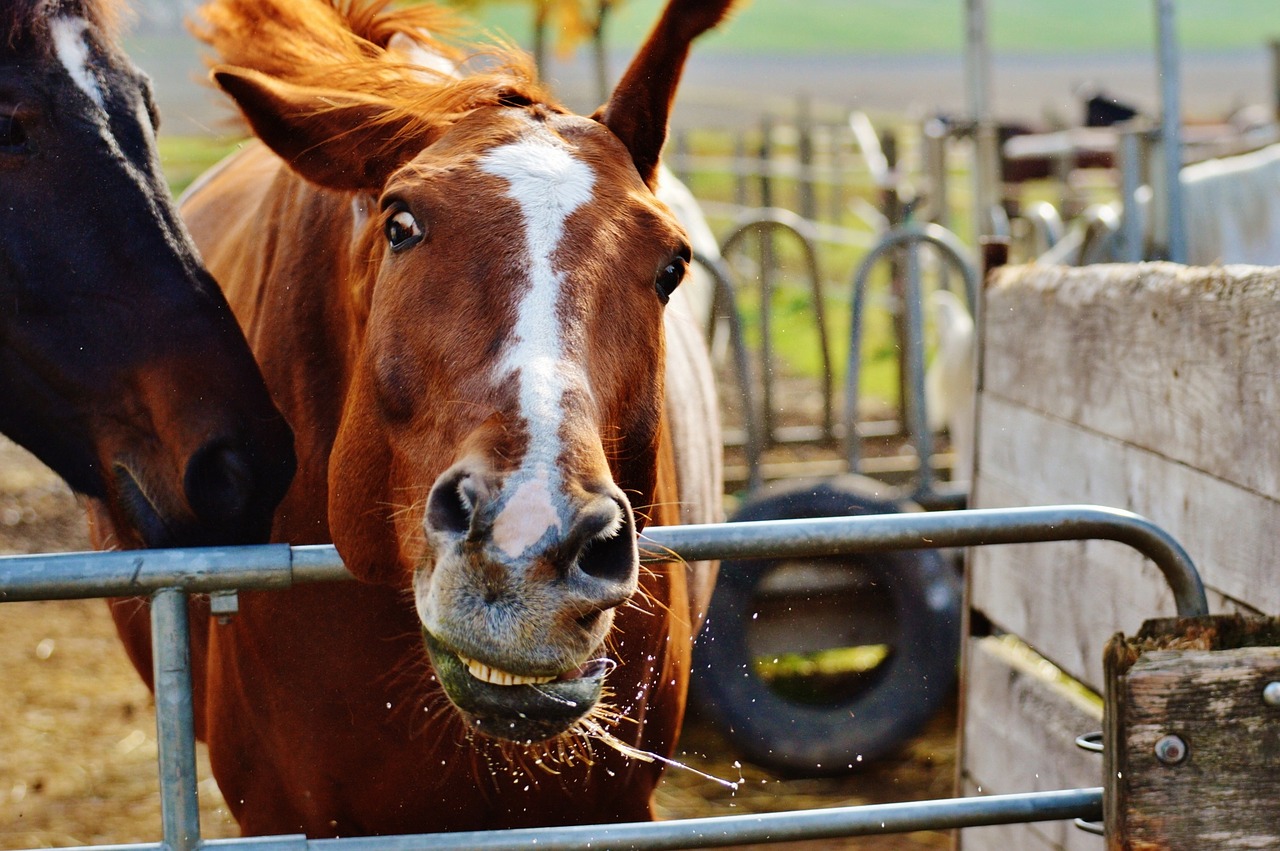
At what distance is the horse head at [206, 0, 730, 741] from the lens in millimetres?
1479

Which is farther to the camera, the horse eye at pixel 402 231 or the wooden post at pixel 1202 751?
the horse eye at pixel 402 231

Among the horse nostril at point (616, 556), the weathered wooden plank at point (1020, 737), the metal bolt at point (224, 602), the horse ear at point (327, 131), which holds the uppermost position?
the horse ear at point (327, 131)

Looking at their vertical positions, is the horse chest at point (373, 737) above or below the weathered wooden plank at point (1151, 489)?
below

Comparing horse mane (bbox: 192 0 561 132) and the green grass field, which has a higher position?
the green grass field

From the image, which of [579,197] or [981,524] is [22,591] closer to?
[579,197]

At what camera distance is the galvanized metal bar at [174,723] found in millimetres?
1676

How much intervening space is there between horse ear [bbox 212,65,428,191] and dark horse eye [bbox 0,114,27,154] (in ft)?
1.50

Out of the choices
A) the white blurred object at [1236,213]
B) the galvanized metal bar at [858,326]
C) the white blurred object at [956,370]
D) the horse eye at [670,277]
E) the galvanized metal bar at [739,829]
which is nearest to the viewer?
the galvanized metal bar at [739,829]

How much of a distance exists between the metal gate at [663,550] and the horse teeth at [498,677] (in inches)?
11.4

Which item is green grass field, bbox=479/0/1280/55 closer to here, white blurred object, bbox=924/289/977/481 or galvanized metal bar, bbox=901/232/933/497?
white blurred object, bbox=924/289/977/481

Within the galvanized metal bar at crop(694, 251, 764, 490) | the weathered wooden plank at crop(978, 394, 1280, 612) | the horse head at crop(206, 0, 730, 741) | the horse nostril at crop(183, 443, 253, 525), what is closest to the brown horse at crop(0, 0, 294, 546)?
the horse nostril at crop(183, 443, 253, 525)

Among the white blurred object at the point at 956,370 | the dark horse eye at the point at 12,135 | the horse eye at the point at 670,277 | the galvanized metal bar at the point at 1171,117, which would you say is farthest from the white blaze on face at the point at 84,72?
the white blurred object at the point at 956,370

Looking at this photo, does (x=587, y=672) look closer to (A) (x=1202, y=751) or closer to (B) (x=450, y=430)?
(B) (x=450, y=430)

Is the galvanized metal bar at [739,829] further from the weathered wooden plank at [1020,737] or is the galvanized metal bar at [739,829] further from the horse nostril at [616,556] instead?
the weathered wooden plank at [1020,737]
